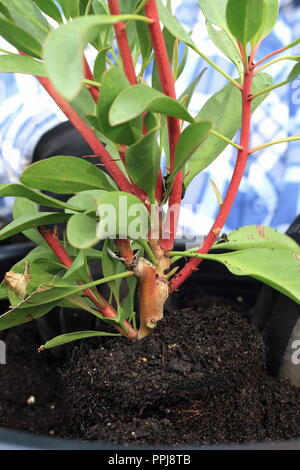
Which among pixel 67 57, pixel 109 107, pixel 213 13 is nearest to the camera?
pixel 67 57

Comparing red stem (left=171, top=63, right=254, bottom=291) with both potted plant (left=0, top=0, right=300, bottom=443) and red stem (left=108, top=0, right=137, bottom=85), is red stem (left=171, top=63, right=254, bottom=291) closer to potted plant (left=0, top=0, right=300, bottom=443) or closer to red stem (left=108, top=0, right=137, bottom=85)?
potted plant (left=0, top=0, right=300, bottom=443)

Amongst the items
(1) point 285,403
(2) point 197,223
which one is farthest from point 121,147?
(2) point 197,223

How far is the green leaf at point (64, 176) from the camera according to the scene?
48 cm

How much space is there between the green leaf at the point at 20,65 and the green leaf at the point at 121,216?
0.13 meters

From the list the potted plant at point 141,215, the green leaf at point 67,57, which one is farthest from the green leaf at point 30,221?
the green leaf at point 67,57

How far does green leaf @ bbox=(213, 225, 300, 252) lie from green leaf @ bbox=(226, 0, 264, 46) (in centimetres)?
21

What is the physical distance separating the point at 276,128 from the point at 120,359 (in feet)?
3.06

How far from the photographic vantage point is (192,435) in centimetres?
57

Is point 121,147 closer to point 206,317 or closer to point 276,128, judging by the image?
point 206,317

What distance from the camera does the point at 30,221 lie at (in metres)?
0.51

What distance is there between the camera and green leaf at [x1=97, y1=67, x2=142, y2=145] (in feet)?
1.41

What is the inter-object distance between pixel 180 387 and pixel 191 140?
0.26 meters

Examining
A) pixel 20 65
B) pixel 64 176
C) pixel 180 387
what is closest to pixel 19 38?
pixel 20 65

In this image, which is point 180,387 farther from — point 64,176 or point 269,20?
point 269,20
